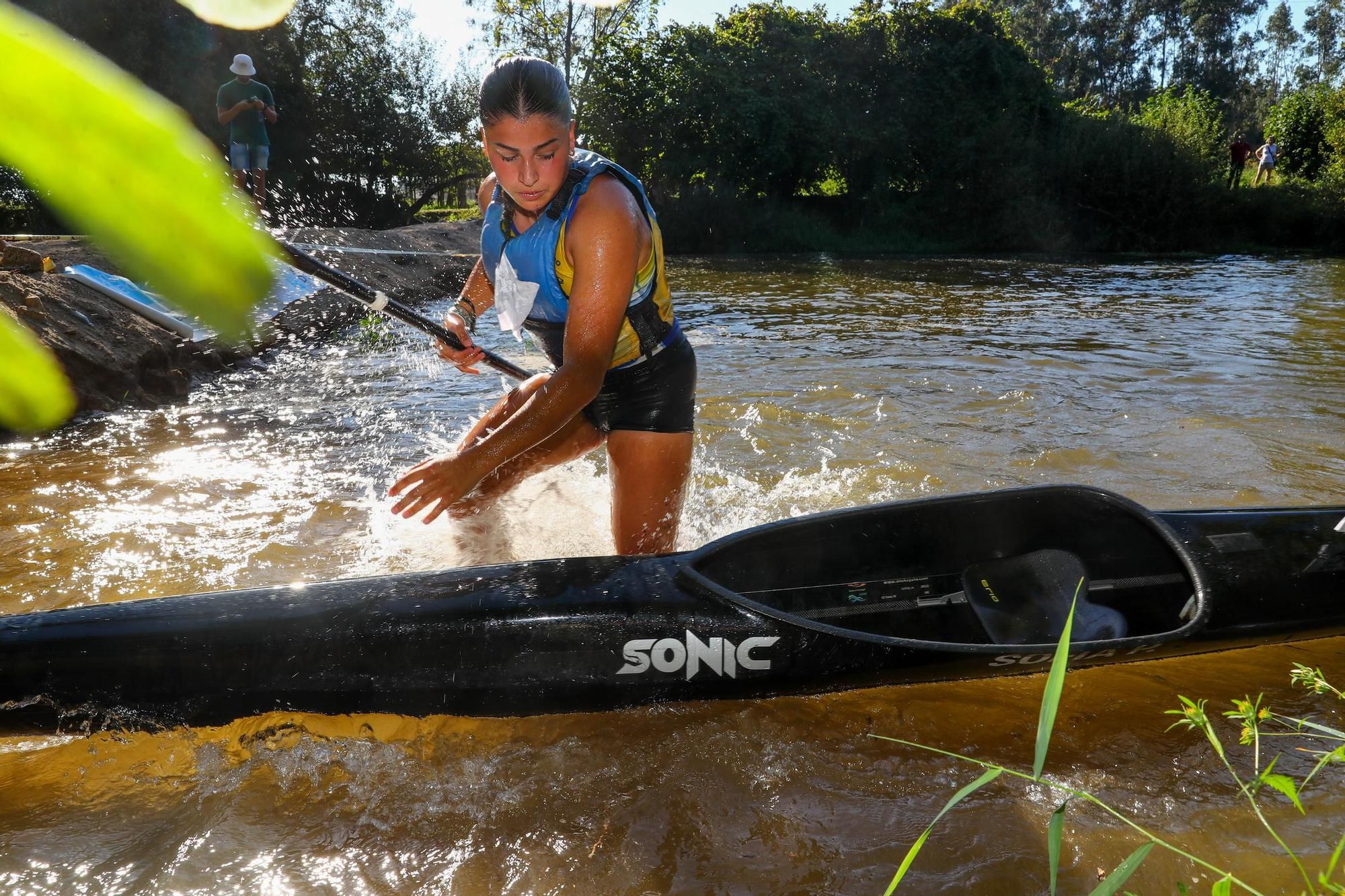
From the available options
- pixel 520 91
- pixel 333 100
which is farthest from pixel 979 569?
pixel 333 100

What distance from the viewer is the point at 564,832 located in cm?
241

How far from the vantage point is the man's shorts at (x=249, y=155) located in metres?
11.3

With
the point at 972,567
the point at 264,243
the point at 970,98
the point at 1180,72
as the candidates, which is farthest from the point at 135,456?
the point at 1180,72

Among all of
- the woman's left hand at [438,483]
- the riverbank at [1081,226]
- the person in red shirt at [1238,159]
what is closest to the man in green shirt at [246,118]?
the woman's left hand at [438,483]

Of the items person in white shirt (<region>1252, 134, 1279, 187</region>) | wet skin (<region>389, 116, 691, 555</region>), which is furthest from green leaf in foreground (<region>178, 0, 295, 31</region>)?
person in white shirt (<region>1252, 134, 1279, 187</region>)

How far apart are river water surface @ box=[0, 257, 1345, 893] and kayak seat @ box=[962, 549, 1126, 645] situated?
0.67 ft

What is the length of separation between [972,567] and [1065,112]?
28.9m

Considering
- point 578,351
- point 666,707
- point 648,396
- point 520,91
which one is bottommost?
point 666,707

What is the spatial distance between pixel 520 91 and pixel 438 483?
4.27 feet

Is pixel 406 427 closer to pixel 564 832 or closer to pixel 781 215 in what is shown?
pixel 564 832

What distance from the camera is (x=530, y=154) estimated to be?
119 inches

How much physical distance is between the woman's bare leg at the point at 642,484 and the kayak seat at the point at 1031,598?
1228mm

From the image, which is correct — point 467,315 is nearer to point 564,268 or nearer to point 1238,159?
point 564,268

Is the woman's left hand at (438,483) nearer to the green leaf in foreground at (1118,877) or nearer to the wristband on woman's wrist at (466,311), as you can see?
the wristband on woman's wrist at (466,311)
